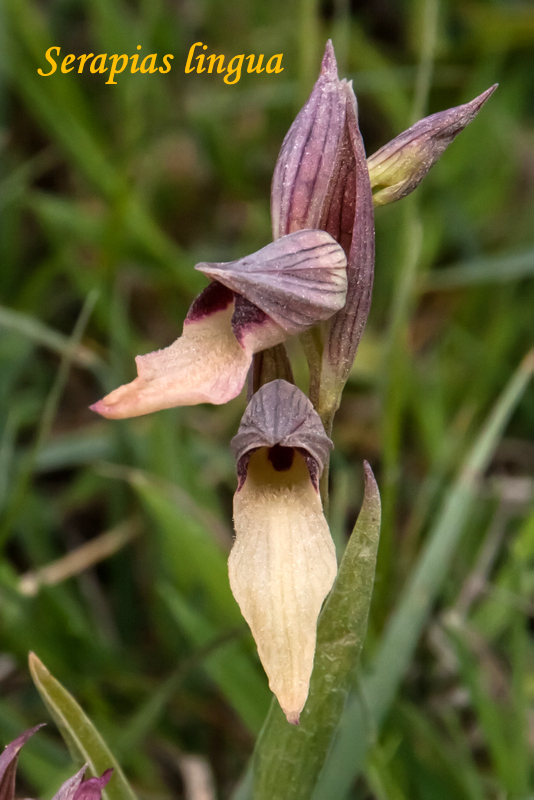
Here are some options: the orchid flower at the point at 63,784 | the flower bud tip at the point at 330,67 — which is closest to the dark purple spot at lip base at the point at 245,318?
the flower bud tip at the point at 330,67

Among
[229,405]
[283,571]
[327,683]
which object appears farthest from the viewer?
[229,405]

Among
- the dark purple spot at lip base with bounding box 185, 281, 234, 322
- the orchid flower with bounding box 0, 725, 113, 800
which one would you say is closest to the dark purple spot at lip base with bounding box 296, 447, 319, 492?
the dark purple spot at lip base with bounding box 185, 281, 234, 322

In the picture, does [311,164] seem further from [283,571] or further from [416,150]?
[283,571]

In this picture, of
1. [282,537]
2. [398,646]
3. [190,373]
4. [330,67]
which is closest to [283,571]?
[282,537]

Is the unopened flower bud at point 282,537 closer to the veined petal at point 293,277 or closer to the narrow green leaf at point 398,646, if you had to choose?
the veined petal at point 293,277

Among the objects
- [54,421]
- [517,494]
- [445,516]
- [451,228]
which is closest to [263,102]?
[451,228]
